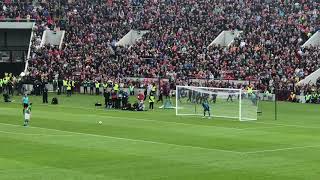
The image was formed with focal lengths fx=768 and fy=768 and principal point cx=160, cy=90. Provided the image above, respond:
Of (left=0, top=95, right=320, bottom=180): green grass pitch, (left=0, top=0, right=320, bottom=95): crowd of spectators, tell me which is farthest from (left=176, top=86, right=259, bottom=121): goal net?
(left=0, top=0, right=320, bottom=95): crowd of spectators

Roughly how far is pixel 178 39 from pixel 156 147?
47.7m

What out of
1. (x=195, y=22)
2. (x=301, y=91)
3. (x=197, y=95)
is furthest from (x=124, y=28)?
(x=197, y=95)

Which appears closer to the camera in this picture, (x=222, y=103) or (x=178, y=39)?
(x=222, y=103)

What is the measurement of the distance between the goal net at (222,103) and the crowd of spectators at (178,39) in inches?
625

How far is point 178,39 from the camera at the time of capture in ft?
249

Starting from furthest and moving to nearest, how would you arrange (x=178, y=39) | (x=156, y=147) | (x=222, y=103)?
(x=178, y=39)
(x=222, y=103)
(x=156, y=147)

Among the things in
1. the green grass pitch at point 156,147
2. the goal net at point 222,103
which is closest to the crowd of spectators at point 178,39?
the goal net at point 222,103

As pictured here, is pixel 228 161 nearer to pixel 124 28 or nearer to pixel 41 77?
pixel 41 77

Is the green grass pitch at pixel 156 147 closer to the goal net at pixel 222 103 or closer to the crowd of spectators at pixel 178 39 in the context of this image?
the goal net at pixel 222 103

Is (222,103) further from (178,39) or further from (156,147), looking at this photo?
(178,39)

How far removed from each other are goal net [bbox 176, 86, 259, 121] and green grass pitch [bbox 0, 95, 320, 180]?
1.03 meters

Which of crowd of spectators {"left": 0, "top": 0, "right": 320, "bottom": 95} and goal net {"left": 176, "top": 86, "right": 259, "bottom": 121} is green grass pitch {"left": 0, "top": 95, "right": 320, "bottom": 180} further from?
crowd of spectators {"left": 0, "top": 0, "right": 320, "bottom": 95}

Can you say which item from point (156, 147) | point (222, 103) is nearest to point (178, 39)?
point (222, 103)

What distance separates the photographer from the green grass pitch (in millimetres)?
22422
